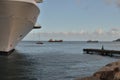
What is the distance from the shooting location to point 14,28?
38562 millimetres

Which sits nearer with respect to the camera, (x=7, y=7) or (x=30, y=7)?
(x=7, y=7)

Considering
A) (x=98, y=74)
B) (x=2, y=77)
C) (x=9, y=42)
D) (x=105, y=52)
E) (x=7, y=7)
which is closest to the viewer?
(x=98, y=74)

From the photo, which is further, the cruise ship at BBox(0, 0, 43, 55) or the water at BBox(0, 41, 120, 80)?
the cruise ship at BBox(0, 0, 43, 55)

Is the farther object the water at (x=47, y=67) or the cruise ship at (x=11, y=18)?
the cruise ship at (x=11, y=18)

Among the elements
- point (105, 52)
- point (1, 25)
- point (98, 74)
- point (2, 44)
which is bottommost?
point (105, 52)

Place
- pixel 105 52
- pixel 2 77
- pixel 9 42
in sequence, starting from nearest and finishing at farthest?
pixel 2 77, pixel 9 42, pixel 105 52

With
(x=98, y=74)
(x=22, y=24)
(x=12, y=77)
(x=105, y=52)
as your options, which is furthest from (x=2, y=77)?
(x=105, y=52)

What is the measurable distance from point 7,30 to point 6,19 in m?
1.50

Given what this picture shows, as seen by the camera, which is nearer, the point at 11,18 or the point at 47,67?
the point at 47,67

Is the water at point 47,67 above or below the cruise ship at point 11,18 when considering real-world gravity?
below

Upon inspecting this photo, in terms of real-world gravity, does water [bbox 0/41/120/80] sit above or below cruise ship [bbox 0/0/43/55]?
below

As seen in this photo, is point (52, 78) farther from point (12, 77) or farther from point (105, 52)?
point (105, 52)

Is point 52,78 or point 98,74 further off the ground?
point 98,74

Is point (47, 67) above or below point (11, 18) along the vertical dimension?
below
